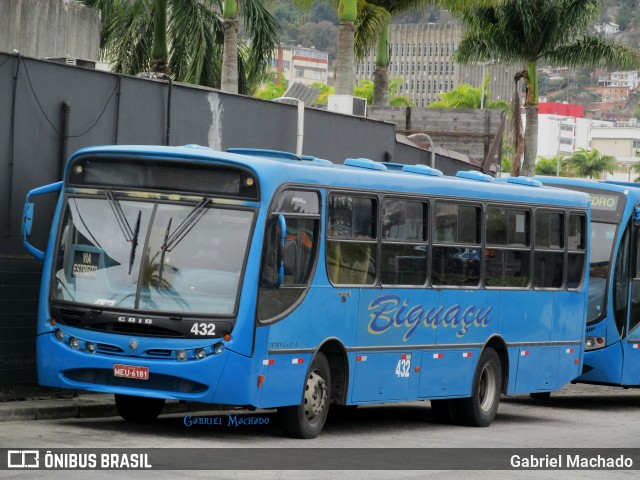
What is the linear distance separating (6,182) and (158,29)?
16.6 m

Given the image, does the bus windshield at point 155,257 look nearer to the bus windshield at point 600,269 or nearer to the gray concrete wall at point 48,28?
the gray concrete wall at point 48,28

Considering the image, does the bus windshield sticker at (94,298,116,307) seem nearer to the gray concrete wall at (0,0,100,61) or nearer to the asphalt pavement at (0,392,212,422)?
the asphalt pavement at (0,392,212,422)

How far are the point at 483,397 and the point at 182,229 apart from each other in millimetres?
5788

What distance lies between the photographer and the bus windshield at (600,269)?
21969mm

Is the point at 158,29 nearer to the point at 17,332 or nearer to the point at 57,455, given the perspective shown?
the point at 17,332

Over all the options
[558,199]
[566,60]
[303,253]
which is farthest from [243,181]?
[566,60]

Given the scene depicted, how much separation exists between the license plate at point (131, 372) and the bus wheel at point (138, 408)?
130 cm

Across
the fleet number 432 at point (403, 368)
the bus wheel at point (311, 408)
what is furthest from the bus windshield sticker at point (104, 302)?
the fleet number 432 at point (403, 368)

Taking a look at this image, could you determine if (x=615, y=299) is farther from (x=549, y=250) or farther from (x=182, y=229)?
(x=182, y=229)

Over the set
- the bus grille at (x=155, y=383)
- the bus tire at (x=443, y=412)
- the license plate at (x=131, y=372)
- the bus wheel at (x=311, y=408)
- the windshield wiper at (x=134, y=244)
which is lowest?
the bus tire at (x=443, y=412)

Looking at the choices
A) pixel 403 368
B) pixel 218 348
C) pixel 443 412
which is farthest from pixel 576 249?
Result: pixel 218 348

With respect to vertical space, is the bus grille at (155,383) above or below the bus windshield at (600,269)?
below
